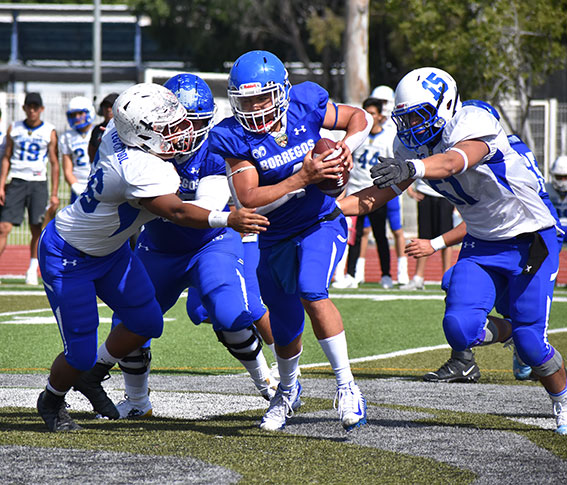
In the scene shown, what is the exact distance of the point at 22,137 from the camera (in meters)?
12.5

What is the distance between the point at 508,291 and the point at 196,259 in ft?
5.55

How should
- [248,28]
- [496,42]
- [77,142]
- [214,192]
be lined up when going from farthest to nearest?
[248,28] < [496,42] < [77,142] < [214,192]

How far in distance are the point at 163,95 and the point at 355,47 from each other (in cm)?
1709

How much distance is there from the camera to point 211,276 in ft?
17.7

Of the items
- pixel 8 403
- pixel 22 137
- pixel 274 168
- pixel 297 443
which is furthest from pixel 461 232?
pixel 22 137

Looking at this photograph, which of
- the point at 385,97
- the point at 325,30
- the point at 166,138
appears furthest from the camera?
the point at 325,30

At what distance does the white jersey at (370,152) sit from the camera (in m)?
12.3

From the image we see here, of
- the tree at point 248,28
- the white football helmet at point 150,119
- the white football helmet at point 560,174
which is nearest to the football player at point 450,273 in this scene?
the white football helmet at point 150,119

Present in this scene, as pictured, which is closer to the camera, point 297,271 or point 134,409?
point 297,271

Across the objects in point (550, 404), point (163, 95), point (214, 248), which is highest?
point (163, 95)

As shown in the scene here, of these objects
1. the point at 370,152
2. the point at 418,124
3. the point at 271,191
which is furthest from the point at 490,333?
the point at 370,152

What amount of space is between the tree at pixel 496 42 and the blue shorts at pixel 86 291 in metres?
16.6

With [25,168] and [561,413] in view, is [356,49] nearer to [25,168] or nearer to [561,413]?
[25,168]

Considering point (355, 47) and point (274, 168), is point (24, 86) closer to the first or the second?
point (355, 47)
